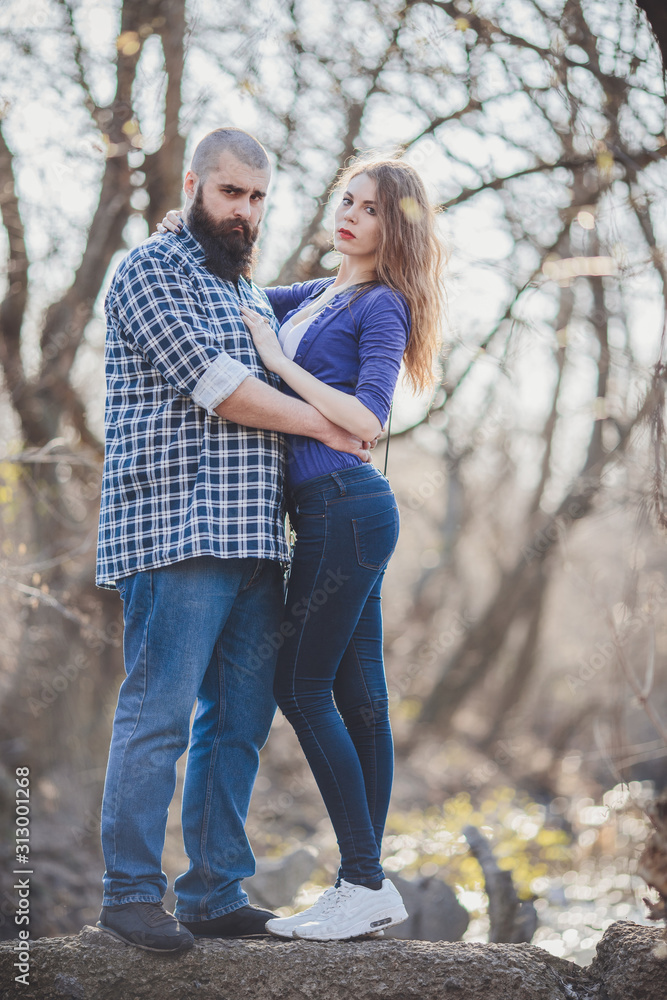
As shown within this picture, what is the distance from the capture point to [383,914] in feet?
7.88

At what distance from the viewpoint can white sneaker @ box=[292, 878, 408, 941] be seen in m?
2.39

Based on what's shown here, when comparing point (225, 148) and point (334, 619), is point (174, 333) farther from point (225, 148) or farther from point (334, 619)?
point (334, 619)

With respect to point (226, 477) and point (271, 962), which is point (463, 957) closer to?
point (271, 962)

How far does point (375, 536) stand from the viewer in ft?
7.83

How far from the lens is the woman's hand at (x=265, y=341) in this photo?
2.41m

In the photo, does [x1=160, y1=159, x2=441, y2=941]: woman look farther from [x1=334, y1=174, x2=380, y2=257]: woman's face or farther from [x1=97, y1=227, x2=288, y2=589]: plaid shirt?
[x1=97, y1=227, x2=288, y2=589]: plaid shirt

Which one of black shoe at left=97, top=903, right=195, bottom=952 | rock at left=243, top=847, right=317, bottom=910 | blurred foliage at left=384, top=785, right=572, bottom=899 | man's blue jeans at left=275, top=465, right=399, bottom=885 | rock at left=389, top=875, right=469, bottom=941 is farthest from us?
blurred foliage at left=384, top=785, right=572, bottom=899

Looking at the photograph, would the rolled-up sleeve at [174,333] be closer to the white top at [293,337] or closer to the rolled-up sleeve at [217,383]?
the rolled-up sleeve at [217,383]

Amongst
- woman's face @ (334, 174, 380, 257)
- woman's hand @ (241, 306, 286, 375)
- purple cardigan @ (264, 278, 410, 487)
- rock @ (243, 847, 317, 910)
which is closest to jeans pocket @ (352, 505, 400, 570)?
purple cardigan @ (264, 278, 410, 487)

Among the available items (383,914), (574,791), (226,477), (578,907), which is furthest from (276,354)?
(574,791)

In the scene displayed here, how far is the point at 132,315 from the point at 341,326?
1.91ft

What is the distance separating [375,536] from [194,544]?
0.50m

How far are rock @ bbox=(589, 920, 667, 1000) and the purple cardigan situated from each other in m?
1.58

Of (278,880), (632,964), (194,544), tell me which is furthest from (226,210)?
(278,880)
